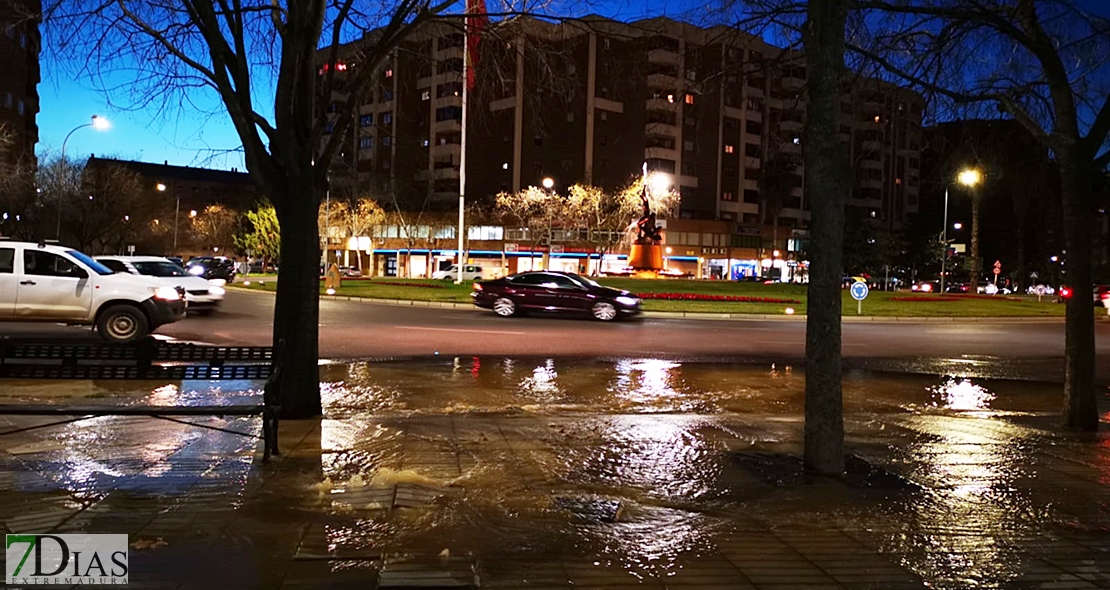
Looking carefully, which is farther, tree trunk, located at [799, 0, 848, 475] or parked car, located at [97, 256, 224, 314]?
parked car, located at [97, 256, 224, 314]

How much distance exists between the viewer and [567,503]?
17.6ft

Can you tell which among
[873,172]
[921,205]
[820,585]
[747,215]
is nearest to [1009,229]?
[921,205]

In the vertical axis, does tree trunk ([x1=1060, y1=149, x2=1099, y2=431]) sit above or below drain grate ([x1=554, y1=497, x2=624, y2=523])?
above

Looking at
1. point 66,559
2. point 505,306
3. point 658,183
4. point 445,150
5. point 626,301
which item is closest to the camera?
point 66,559

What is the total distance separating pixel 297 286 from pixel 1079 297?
776 cm

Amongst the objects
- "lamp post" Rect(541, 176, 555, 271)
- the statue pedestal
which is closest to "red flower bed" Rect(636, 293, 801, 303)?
the statue pedestal

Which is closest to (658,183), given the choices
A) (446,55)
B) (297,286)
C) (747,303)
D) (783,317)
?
(747,303)

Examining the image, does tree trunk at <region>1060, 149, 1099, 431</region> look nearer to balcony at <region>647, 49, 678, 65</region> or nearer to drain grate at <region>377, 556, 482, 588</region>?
balcony at <region>647, 49, 678, 65</region>

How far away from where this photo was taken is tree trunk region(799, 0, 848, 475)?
236 inches

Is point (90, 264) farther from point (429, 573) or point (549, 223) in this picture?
point (549, 223)

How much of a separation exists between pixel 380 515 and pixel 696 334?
15772mm

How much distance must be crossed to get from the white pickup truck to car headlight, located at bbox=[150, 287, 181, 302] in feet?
0.15

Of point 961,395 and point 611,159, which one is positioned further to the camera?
point 611,159

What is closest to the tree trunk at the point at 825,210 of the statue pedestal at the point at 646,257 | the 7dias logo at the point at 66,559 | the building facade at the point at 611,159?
the 7dias logo at the point at 66,559
